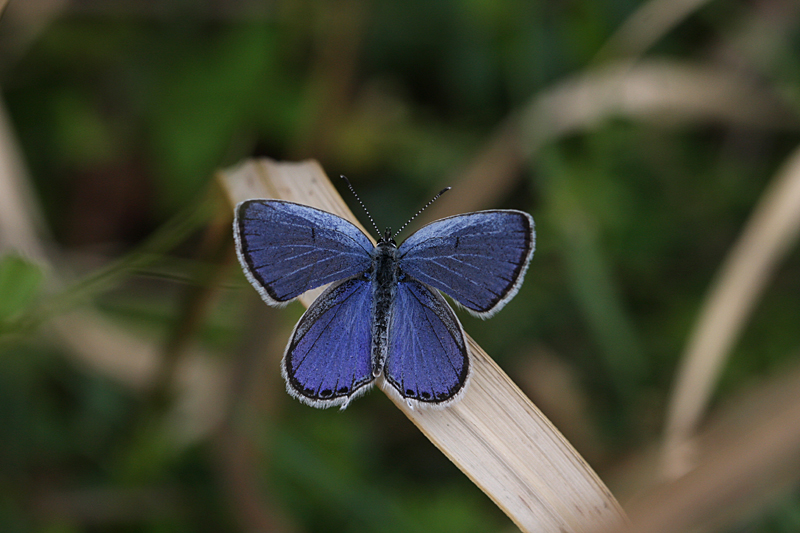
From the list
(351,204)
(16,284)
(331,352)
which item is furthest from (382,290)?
(351,204)

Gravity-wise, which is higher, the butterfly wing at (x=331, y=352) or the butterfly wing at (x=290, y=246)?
the butterfly wing at (x=290, y=246)

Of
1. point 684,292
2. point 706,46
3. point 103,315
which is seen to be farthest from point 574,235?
point 103,315

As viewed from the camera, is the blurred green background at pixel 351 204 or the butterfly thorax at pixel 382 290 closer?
the butterfly thorax at pixel 382 290

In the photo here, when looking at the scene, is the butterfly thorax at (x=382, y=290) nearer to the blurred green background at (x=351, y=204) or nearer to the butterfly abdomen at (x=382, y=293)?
the butterfly abdomen at (x=382, y=293)

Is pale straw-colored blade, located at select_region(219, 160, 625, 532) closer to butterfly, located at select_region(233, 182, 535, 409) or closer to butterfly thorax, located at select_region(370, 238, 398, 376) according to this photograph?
butterfly, located at select_region(233, 182, 535, 409)

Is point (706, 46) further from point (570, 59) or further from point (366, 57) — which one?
point (366, 57)

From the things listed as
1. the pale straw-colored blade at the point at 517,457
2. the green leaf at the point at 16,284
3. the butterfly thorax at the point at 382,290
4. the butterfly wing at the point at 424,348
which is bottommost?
the pale straw-colored blade at the point at 517,457

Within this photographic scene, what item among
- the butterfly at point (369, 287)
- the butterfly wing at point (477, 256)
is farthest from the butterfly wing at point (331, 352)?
the butterfly wing at point (477, 256)

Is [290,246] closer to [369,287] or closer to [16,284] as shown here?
[369,287]
